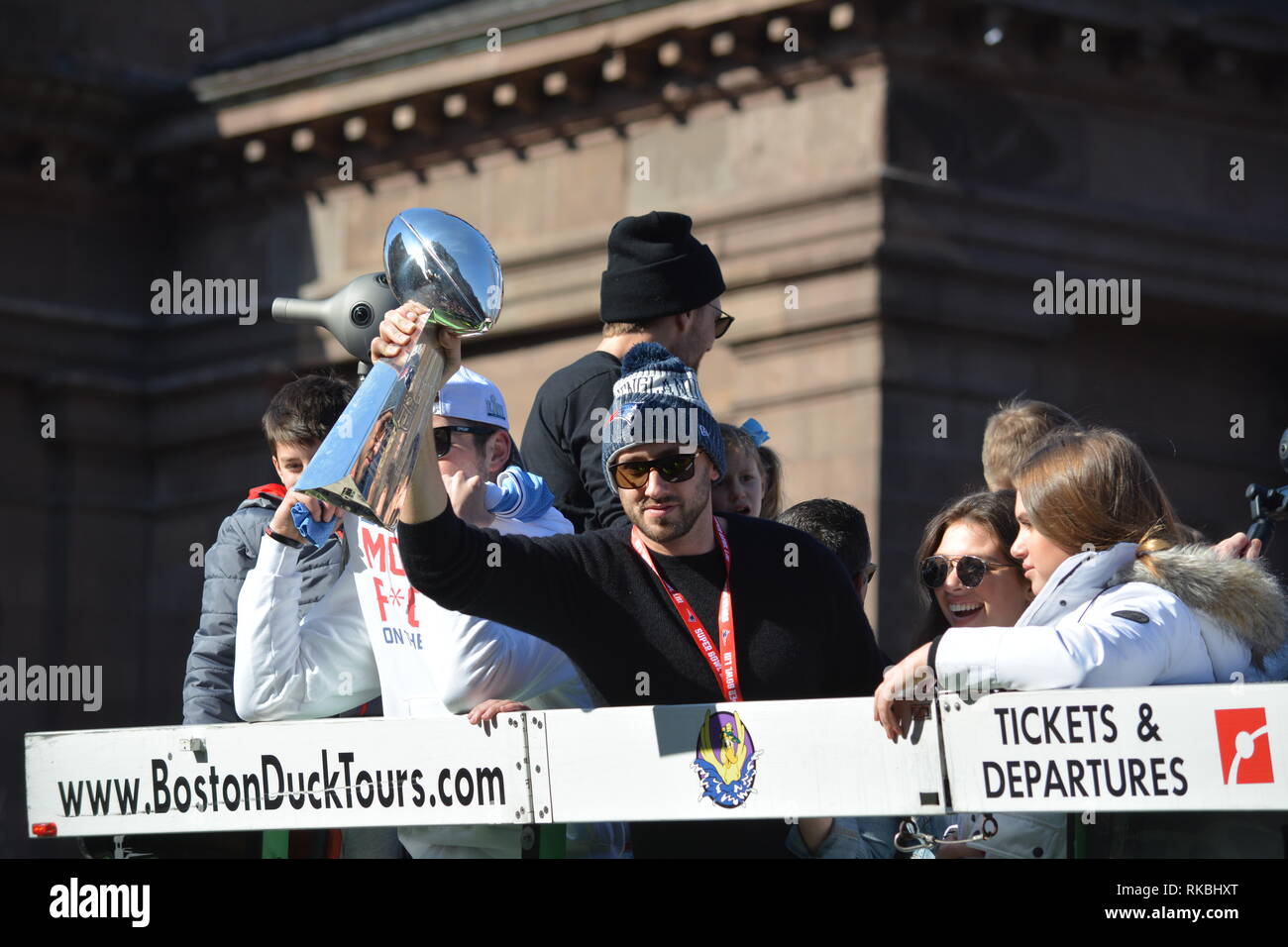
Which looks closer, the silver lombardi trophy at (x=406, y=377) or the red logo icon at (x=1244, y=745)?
the red logo icon at (x=1244, y=745)

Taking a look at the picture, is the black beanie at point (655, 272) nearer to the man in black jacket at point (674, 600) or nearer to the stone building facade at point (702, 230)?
the man in black jacket at point (674, 600)

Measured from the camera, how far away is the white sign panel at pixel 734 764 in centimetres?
460

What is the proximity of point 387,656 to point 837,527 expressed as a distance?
6.08ft

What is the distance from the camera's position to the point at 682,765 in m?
4.73

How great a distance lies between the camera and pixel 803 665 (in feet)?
17.1

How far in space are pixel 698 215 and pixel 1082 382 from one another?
8.51 ft

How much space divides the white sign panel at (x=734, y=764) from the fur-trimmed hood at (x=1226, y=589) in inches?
28.3

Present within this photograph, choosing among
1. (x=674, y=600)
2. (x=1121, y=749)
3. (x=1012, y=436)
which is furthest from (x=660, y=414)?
(x=1012, y=436)

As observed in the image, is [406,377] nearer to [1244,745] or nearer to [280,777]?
[280,777]

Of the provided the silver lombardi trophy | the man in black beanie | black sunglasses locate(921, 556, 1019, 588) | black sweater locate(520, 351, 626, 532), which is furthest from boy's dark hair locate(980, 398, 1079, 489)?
the silver lombardi trophy

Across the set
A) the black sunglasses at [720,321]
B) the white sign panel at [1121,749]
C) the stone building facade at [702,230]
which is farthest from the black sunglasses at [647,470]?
the stone building facade at [702,230]

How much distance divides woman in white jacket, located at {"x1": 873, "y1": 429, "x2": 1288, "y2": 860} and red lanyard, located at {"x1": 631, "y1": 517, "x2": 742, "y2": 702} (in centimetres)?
52

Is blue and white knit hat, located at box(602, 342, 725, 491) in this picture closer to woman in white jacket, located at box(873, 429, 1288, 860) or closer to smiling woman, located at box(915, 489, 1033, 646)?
woman in white jacket, located at box(873, 429, 1288, 860)

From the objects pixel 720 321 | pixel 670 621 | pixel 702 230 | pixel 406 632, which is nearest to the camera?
pixel 670 621
